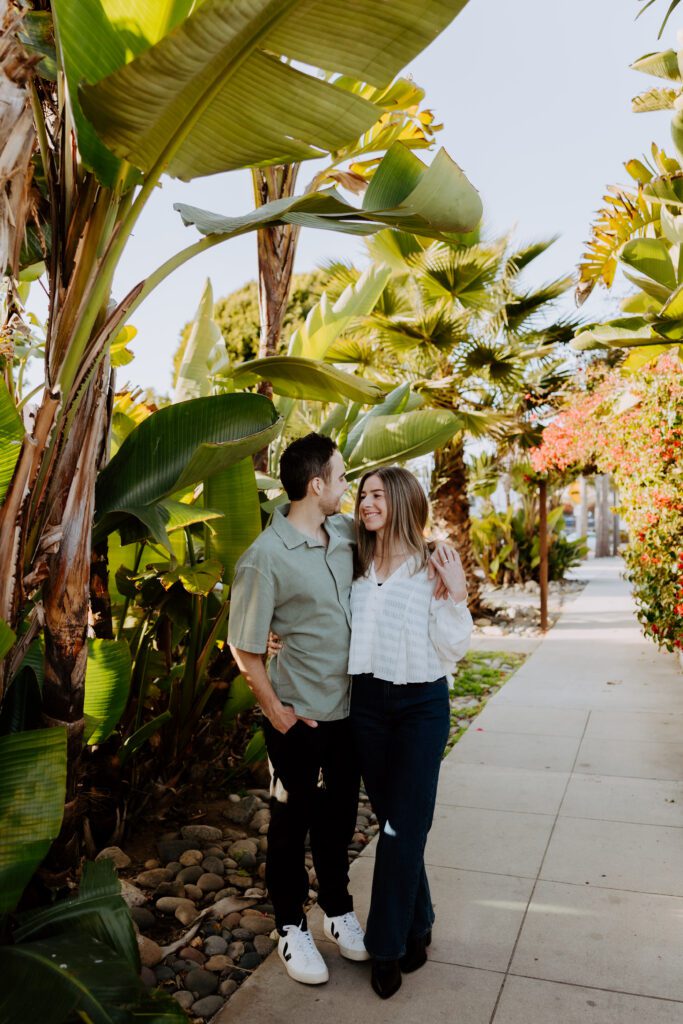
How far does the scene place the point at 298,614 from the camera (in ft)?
9.94

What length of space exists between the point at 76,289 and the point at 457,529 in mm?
9222

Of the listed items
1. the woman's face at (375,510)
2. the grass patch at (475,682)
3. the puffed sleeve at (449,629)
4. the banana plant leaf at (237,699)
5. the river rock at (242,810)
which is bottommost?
the grass patch at (475,682)

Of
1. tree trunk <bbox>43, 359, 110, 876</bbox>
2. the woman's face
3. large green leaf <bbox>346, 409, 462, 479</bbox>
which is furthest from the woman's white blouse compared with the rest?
large green leaf <bbox>346, 409, 462, 479</bbox>

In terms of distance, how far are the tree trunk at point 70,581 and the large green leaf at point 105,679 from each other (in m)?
0.60

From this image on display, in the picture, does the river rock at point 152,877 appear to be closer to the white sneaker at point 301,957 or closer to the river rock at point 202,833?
the river rock at point 202,833

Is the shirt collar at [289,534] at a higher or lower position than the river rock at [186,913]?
higher

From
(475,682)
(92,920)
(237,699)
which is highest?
(237,699)

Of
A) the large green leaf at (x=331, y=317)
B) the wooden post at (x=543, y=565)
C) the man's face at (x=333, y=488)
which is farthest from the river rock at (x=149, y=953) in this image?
the wooden post at (x=543, y=565)

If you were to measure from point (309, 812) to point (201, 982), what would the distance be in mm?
744

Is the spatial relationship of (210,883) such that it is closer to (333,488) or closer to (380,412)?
(333,488)

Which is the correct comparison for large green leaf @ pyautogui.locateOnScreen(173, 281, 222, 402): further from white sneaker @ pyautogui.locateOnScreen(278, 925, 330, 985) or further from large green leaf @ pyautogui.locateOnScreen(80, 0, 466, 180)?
white sneaker @ pyautogui.locateOnScreen(278, 925, 330, 985)

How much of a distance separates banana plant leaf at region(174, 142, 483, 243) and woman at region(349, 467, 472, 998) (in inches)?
37.4

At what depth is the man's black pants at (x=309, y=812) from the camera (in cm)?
305

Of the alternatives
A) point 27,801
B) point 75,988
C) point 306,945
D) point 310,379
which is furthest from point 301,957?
point 310,379
